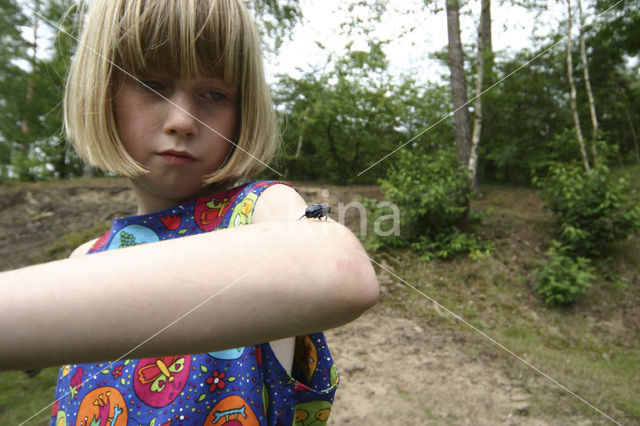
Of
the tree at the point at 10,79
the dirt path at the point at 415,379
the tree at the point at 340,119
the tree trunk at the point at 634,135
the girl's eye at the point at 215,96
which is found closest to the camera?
the girl's eye at the point at 215,96

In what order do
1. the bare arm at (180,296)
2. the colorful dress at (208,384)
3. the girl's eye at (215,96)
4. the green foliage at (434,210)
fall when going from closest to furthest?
the bare arm at (180,296)
the colorful dress at (208,384)
the girl's eye at (215,96)
the green foliage at (434,210)

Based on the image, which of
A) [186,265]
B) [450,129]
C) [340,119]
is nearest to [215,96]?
[186,265]

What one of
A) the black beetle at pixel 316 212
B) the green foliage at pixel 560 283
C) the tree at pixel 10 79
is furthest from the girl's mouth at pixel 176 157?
the green foliage at pixel 560 283

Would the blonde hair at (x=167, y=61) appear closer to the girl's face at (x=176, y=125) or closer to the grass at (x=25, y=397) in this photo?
the girl's face at (x=176, y=125)

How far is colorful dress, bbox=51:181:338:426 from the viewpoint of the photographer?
1.86ft

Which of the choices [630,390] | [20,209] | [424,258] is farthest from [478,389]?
[20,209]

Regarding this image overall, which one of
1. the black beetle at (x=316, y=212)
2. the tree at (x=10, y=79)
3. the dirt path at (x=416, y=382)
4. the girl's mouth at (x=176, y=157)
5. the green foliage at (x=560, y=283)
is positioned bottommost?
the dirt path at (x=416, y=382)

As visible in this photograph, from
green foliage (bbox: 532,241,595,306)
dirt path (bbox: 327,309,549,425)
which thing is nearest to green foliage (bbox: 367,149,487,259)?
green foliage (bbox: 532,241,595,306)

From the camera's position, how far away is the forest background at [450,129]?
1.48 meters

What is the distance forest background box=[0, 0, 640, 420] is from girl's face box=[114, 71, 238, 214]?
282mm

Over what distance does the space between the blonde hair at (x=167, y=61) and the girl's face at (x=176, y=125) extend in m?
0.02

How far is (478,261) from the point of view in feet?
14.0

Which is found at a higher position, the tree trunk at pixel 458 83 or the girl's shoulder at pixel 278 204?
the tree trunk at pixel 458 83

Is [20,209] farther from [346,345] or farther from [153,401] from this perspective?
[153,401]
